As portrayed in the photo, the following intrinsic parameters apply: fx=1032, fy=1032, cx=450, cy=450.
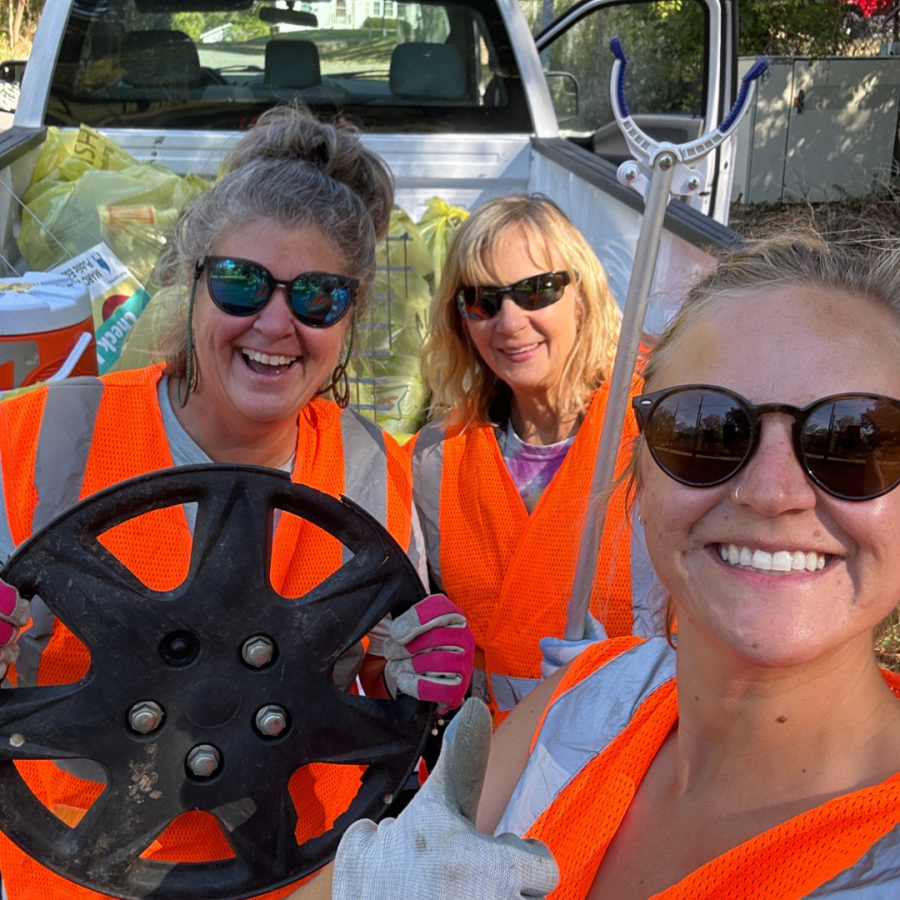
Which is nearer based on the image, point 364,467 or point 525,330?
point 364,467

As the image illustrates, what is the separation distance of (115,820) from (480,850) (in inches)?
21.0

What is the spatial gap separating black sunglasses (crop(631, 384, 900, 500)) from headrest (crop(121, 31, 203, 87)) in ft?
12.1

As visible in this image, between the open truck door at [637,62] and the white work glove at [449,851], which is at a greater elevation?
the open truck door at [637,62]

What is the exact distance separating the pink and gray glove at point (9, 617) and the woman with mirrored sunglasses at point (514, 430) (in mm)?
1153

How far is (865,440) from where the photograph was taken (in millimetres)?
1035

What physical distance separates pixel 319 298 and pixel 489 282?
2.17ft

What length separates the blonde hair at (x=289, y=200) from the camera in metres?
1.81

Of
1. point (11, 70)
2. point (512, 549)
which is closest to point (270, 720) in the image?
point (512, 549)

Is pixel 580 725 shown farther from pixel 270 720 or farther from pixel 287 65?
pixel 287 65

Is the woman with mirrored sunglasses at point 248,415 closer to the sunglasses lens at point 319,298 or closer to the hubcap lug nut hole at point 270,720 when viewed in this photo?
the sunglasses lens at point 319,298

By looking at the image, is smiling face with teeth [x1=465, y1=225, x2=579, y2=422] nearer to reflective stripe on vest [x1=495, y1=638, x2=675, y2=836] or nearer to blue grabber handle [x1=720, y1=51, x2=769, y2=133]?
blue grabber handle [x1=720, y1=51, x2=769, y2=133]

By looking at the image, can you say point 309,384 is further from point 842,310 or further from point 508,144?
point 508,144

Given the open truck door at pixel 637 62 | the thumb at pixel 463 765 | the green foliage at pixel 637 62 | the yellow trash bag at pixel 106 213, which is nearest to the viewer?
the thumb at pixel 463 765

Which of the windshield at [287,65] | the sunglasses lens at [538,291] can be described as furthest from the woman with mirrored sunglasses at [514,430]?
the windshield at [287,65]
